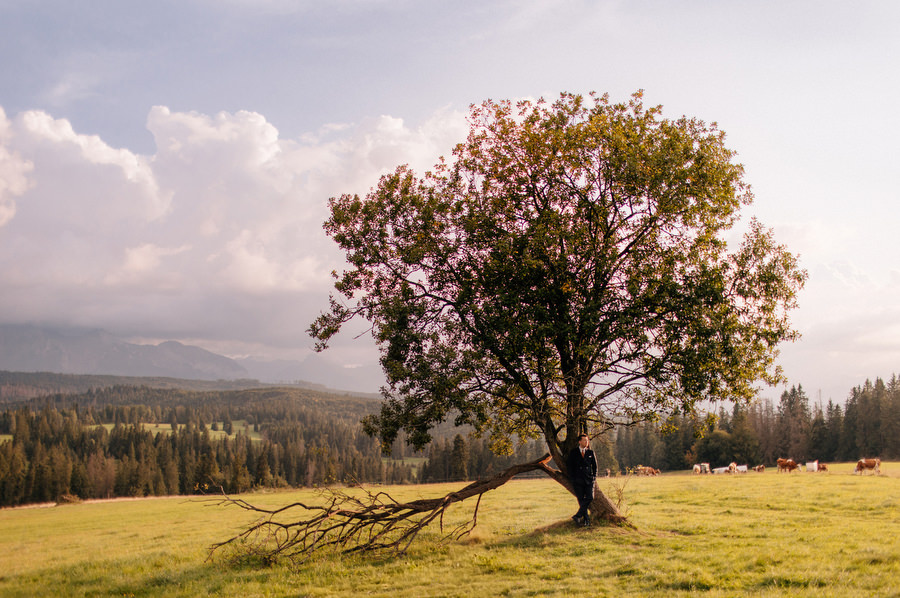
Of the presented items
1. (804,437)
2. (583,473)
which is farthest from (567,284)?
(804,437)

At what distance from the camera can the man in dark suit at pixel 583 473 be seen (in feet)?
62.7

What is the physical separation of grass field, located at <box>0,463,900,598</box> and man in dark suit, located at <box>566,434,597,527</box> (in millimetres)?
753

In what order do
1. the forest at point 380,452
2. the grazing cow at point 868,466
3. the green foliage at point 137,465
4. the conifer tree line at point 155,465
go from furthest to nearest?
the green foliage at point 137,465 < the conifer tree line at point 155,465 < the forest at point 380,452 < the grazing cow at point 868,466

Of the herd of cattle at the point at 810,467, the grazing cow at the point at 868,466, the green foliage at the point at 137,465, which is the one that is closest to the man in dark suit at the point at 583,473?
the herd of cattle at the point at 810,467

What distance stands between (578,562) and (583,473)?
15.2ft

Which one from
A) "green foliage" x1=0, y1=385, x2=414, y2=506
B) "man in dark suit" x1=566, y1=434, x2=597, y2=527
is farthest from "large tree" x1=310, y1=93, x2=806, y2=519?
"green foliage" x1=0, y1=385, x2=414, y2=506

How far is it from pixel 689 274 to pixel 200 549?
71.1 feet

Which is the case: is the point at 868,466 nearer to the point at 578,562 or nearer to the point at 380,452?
the point at 578,562

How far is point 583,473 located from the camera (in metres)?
19.2

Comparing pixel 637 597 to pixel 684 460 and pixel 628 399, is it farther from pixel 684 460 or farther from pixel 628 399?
pixel 684 460

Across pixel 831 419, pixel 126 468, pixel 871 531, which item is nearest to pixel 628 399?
pixel 871 531

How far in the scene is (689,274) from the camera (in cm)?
1853

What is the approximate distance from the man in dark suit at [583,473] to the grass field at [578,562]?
2.47 ft

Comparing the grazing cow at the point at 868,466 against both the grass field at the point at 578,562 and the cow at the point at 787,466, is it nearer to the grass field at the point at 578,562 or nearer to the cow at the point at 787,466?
the cow at the point at 787,466
